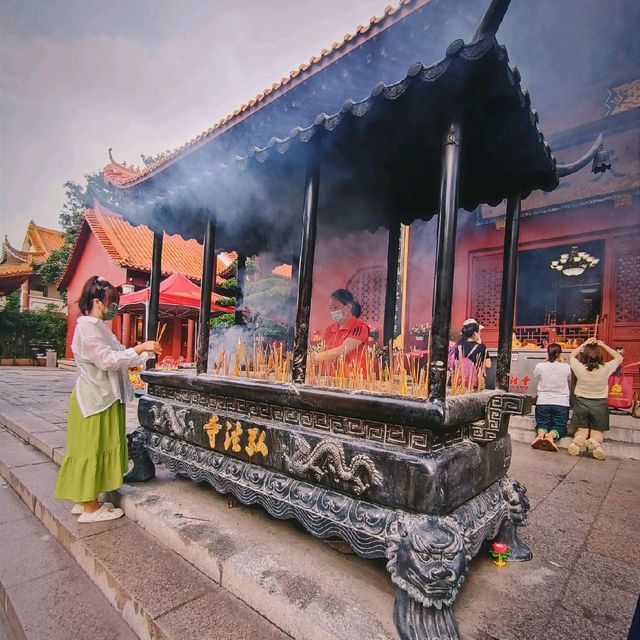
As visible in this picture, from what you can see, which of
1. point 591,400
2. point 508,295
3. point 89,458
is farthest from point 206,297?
point 591,400

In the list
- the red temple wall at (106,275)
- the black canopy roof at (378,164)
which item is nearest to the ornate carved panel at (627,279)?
the black canopy roof at (378,164)

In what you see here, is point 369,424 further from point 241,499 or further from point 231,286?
point 231,286

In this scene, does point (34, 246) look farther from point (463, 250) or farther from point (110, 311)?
point (463, 250)

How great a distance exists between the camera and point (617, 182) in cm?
648

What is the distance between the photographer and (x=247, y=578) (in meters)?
1.90

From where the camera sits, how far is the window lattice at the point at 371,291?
854cm

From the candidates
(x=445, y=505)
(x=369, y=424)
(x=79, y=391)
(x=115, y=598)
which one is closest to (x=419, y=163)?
(x=369, y=424)

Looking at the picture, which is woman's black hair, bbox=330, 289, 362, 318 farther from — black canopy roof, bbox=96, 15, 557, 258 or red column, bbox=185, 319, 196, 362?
red column, bbox=185, 319, 196, 362

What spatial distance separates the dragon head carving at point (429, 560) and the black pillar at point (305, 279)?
1.06m

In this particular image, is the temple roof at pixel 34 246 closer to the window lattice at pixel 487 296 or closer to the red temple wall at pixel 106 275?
the red temple wall at pixel 106 275

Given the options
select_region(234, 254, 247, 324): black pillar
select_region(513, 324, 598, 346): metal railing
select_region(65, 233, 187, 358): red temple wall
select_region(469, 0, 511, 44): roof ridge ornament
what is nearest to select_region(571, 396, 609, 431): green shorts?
select_region(513, 324, 598, 346): metal railing

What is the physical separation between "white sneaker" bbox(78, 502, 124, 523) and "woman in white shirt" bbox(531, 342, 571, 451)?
5.34 meters

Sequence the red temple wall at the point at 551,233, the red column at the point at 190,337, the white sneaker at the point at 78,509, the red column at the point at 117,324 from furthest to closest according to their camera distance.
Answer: the red column at the point at 117,324, the red column at the point at 190,337, the red temple wall at the point at 551,233, the white sneaker at the point at 78,509

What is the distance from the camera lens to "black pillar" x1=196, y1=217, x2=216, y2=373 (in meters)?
3.20
